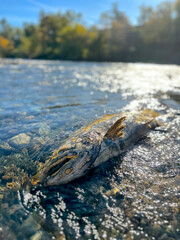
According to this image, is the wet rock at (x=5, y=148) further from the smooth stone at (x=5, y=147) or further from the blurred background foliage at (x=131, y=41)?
the blurred background foliage at (x=131, y=41)

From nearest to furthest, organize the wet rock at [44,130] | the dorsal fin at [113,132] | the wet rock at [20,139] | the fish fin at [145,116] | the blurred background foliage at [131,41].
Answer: the dorsal fin at [113,132] < the wet rock at [20,139] < the wet rock at [44,130] < the fish fin at [145,116] < the blurred background foliage at [131,41]

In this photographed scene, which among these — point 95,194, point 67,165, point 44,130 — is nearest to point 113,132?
point 67,165

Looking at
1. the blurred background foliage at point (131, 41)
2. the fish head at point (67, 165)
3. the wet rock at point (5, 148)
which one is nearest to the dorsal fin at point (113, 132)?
the fish head at point (67, 165)

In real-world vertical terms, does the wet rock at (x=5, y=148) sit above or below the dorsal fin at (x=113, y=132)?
below

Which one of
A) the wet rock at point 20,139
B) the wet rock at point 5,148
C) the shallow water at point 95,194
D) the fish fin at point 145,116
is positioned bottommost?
the shallow water at point 95,194

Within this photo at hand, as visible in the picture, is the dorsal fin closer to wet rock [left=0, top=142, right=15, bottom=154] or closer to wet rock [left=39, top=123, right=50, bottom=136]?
wet rock [left=39, top=123, right=50, bottom=136]

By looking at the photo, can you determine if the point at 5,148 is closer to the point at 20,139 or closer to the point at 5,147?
the point at 5,147

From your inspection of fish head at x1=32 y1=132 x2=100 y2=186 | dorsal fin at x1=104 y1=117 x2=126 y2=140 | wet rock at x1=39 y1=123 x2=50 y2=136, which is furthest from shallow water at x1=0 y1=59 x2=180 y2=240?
dorsal fin at x1=104 y1=117 x2=126 y2=140

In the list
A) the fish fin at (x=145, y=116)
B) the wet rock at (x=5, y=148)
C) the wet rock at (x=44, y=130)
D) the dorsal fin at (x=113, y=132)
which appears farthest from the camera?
the fish fin at (x=145, y=116)
